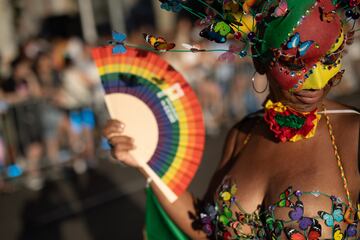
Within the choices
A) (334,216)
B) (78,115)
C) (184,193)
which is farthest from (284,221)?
(78,115)

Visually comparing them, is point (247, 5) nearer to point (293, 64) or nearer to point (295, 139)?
point (293, 64)

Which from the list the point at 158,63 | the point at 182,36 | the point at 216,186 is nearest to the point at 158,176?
the point at 216,186

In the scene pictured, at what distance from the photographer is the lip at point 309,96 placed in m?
1.84

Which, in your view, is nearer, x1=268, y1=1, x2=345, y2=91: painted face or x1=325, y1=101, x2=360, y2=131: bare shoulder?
x1=268, y1=1, x2=345, y2=91: painted face

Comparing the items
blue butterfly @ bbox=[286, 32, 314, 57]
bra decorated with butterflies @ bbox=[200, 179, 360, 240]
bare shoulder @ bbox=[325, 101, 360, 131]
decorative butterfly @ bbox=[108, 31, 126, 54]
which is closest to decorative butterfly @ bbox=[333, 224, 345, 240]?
bra decorated with butterflies @ bbox=[200, 179, 360, 240]

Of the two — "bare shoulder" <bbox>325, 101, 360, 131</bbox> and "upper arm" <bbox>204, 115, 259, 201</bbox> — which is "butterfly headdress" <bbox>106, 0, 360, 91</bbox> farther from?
"upper arm" <bbox>204, 115, 259, 201</bbox>

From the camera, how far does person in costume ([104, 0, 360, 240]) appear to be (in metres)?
1.76

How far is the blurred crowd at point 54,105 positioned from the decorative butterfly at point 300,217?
183 inches

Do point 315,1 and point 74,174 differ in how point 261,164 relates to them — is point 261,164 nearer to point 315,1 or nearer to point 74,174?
point 315,1

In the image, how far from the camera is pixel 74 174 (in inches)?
281

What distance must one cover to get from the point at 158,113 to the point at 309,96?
2.28ft

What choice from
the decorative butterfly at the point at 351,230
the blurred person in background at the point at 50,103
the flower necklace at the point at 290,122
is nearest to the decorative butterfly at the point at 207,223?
the flower necklace at the point at 290,122

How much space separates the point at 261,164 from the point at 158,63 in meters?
0.62

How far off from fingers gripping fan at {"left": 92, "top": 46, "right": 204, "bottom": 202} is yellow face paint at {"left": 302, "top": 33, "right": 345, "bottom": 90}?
0.63 m
